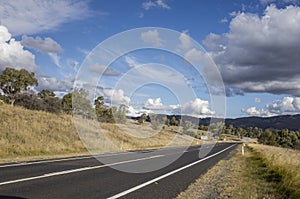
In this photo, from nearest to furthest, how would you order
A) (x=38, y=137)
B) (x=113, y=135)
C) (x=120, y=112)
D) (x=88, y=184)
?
1. (x=88, y=184)
2. (x=38, y=137)
3. (x=120, y=112)
4. (x=113, y=135)

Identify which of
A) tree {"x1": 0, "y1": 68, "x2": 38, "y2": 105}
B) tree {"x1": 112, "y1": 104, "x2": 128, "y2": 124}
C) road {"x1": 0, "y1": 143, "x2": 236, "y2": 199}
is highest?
tree {"x1": 0, "y1": 68, "x2": 38, "y2": 105}

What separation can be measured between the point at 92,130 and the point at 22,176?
2726 cm

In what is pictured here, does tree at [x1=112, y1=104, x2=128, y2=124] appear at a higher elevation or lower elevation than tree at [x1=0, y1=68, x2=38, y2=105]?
lower

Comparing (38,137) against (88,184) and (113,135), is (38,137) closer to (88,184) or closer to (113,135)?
(88,184)

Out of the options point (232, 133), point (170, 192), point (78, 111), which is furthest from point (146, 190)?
point (232, 133)

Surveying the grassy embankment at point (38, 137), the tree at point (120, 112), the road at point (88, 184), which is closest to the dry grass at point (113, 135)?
the grassy embankment at point (38, 137)

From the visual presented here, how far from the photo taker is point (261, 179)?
1238 centimetres

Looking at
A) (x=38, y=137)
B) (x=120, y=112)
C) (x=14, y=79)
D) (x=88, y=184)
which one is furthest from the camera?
(x=14, y=79)

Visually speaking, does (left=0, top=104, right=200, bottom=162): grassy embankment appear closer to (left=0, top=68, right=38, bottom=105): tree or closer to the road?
the road

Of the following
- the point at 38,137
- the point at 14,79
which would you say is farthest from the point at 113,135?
the point at 14,79

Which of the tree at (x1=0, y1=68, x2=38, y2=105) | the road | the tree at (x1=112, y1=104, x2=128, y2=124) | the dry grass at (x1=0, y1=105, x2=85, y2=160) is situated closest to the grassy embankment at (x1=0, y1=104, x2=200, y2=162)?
the dry grass at (x1=0, y1=105, x2=85, y2=160)

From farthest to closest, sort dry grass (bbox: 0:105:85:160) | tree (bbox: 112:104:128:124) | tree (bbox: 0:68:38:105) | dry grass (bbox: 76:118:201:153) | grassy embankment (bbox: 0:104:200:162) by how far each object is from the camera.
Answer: tree (bbox: 0:68:38:105)
dry grass (bbox: 76:118:201:153)
tree (bbox: 112:104:128:124)
dry grass (bbox: 0:105:85:160)
grassy embankment (bbox: 0:104:200:162)

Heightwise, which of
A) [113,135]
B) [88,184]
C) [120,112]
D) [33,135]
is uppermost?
[120,112]

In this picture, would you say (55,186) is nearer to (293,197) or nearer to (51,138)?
(293,197)
